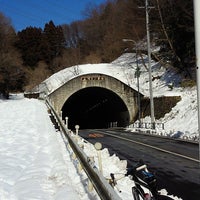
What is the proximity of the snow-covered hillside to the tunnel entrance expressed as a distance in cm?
327

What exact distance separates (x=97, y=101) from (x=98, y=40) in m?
45.1

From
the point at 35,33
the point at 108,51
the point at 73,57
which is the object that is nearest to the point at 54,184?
the point at 108,51

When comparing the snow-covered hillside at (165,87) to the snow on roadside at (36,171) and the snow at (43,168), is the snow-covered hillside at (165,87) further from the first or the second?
the snow on roadside at (36,171)

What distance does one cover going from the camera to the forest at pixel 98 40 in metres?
41.1

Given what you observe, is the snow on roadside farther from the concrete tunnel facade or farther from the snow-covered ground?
the concrete tunnel facade

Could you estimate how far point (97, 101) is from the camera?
64875mm

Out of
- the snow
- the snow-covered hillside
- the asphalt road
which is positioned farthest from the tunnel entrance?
the snow

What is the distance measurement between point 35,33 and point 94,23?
20587mm

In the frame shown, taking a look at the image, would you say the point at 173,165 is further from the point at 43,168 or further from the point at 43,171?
the point at 43,171

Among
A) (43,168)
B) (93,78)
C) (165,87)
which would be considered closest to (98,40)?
(93,78)

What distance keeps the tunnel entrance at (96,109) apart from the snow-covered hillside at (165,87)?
10.7 ft

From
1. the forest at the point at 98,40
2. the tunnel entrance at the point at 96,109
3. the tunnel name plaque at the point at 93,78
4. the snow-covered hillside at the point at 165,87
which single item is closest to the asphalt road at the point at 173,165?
the snow-covered hillside at the point at 165,87

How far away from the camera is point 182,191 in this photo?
9.71 metres

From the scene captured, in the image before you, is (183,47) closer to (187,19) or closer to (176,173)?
(187,19)
